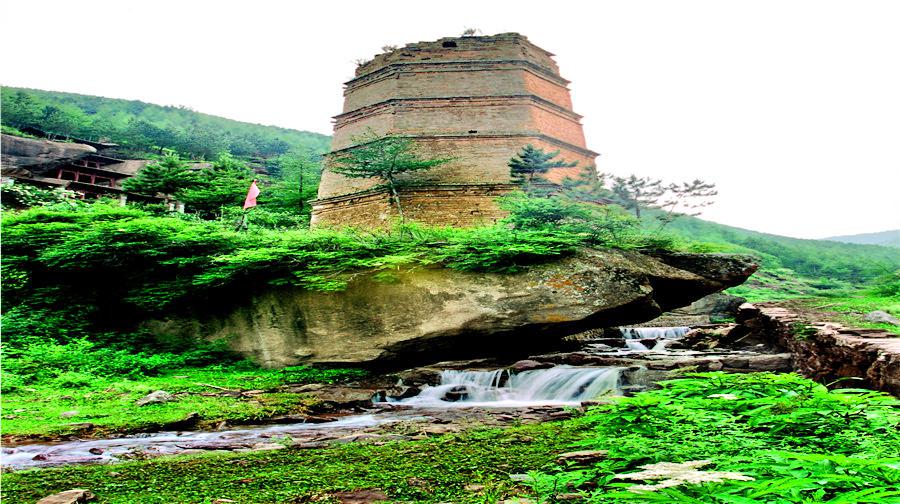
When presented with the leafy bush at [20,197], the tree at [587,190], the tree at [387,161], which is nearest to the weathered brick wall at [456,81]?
the tree at [387,161]

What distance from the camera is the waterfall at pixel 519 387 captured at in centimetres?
870

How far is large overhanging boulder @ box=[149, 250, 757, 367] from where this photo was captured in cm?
970

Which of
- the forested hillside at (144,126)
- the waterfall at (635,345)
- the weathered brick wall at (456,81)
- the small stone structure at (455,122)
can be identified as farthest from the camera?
the forested hillside at (144,126)

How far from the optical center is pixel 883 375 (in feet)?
16.0

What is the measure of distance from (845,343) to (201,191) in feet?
70.7

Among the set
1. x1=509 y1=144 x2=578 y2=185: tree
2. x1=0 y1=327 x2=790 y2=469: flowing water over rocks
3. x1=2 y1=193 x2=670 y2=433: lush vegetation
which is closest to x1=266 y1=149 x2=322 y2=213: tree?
x1=509 y1=144 x2=578 y2=185: tree

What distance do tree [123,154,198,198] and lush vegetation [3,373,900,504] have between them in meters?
21.2

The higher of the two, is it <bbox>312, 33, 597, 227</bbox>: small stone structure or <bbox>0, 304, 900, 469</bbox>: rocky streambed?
<bbox>312, 33, 597, 227</bbox>: small stone structure

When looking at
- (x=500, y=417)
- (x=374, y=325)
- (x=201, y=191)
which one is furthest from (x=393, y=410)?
(x=201, y=191)

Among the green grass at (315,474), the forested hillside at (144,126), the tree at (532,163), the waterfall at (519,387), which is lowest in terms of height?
the waterfall at (519,387)

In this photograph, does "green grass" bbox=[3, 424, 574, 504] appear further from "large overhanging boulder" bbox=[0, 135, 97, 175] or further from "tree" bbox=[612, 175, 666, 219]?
"large overhanging boulder" bbox=[0, 135, 97, 175]

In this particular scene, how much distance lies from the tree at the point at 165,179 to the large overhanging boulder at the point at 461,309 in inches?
576

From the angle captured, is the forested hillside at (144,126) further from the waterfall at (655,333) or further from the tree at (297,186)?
the waterfall at (655,333)

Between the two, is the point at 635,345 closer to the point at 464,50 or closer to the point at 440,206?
the point at 440,206
